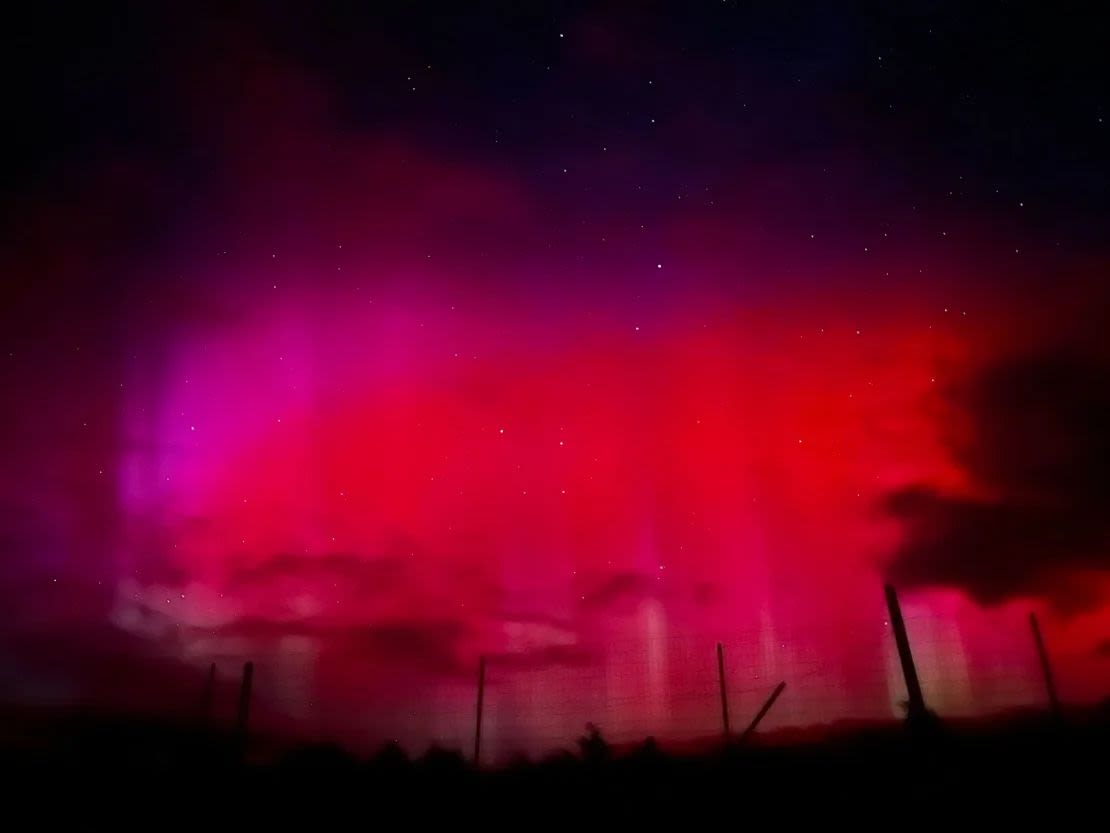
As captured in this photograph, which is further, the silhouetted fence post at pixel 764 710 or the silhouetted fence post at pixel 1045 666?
the silhouetted fence post at pixel 1045 666

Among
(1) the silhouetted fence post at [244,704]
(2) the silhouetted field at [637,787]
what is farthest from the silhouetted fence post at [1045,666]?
(1) the silhouetted fence post at [244,704]

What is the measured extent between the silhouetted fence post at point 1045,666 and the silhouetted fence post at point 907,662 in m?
10.6

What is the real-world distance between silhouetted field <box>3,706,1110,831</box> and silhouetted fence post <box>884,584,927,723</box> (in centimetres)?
29

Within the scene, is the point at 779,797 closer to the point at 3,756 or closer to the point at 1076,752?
the point at 1076,752

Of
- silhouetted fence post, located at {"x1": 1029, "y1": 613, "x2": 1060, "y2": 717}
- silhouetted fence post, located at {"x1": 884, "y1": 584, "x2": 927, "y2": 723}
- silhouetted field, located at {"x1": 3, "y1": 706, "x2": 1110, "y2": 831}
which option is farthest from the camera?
silhouetted fence post, located at {"x1": 1029, "y1": 613, "x2": 1060, "y2": 717}

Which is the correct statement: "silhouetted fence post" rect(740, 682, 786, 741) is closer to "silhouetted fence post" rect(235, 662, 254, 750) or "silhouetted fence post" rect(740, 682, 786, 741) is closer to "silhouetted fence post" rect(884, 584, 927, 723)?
"silhouetted fence post" rect(884, 584, 927, 723)

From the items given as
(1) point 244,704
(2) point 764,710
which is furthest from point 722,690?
(1) point 244,704

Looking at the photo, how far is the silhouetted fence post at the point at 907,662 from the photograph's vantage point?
12.4m

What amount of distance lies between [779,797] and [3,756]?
51.7ft

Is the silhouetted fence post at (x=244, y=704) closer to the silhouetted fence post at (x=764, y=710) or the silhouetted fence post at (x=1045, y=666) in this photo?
the silhouetted fence post at (x=764, y=710)

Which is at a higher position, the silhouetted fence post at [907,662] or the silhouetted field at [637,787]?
the silhouetted fence post at [907,662]

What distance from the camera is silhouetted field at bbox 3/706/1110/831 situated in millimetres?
9578

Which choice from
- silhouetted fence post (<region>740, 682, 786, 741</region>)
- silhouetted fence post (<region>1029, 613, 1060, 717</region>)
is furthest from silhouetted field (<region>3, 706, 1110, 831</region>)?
silhouetted fence post (<region>1029, 613, 1060, 717</region>)

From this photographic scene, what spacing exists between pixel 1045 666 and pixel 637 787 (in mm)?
16028
